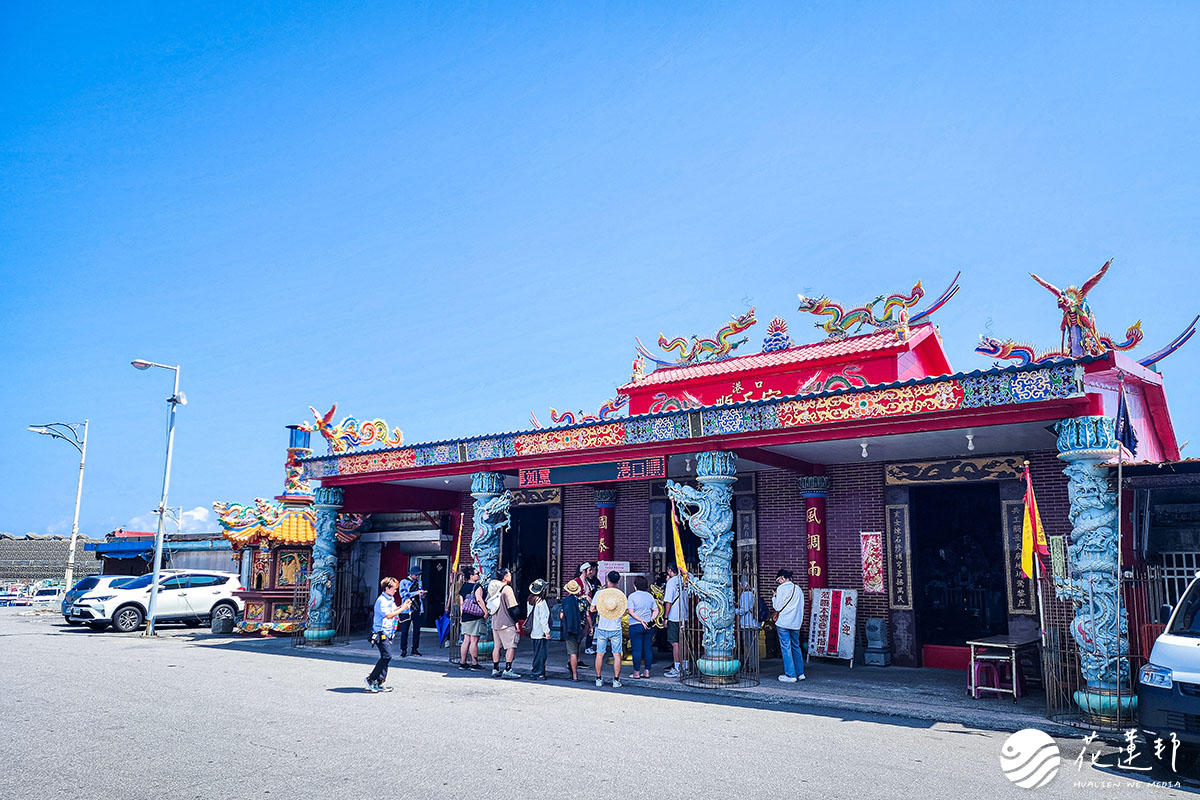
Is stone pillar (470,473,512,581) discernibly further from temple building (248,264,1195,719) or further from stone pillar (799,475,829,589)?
stone pillar (799,475,829,589)

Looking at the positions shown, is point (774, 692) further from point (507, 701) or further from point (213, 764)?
point (213, 764)

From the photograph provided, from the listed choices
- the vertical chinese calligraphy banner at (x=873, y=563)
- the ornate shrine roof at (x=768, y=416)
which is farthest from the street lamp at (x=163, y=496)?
the vertical chinese calligraphy banner at (x=873, y=563)

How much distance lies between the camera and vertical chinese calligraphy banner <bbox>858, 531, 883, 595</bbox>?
1455 cm

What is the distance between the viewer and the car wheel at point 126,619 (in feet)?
72.3

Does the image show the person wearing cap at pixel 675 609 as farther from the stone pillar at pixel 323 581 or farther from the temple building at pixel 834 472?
the stone pillar at pixel 323 581

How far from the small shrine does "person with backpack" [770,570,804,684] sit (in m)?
12.7

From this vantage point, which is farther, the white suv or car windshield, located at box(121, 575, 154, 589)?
car windshield, located at box(121, 575, 154, 589)

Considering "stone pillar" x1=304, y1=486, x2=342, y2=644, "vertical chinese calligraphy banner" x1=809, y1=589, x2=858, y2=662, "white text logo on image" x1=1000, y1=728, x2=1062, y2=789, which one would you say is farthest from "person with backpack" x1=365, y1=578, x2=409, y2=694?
"vertical chinese calligraphy banner" x1=809, y1=589, x2=858, y2=662

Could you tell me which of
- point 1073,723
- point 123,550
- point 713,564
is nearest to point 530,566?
point 713,564

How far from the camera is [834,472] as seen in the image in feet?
50.8

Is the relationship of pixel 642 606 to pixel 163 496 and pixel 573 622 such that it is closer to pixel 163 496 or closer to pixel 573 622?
pixel 573 622

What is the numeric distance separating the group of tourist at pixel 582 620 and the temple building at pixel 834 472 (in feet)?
2.70

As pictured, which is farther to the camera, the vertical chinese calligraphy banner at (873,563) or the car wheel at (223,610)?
the car wheel at (223,610)

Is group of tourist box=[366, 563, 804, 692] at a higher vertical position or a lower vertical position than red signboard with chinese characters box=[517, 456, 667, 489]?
lower
